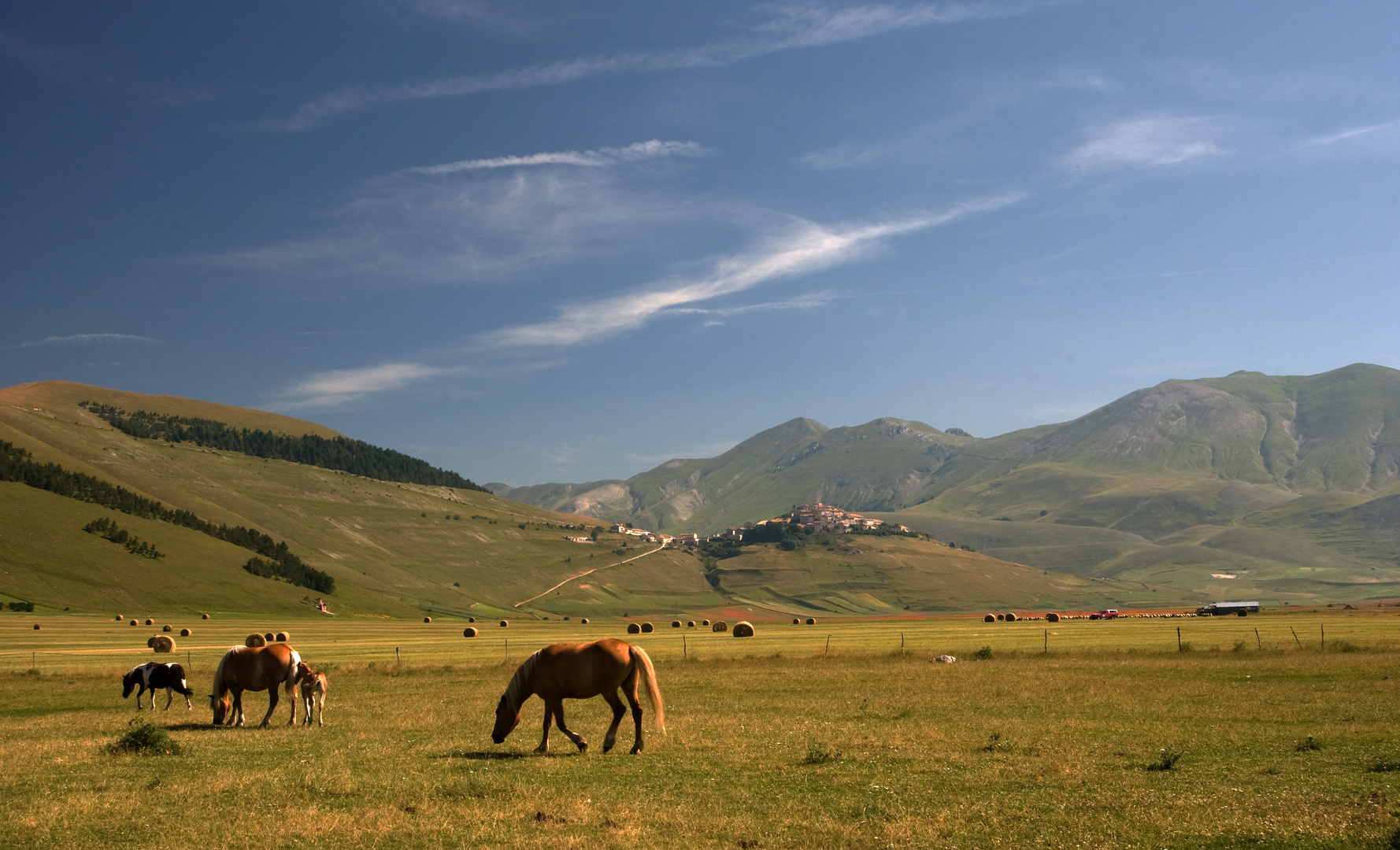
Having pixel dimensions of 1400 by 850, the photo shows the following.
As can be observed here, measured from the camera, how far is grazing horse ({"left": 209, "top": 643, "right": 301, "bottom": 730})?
25.4 m

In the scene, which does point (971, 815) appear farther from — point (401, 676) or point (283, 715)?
point (401, 676)

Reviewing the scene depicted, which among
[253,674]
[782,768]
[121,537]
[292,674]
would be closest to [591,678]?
[782,768]

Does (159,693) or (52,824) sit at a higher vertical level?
(52,824)

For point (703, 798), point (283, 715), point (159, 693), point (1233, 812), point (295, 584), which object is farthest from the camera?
point (295, 584)

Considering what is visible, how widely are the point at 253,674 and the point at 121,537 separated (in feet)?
527

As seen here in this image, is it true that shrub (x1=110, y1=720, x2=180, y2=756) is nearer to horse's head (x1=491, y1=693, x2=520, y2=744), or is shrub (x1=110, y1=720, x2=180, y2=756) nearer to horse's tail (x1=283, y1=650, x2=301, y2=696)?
horse's tail (x1=283, y1=650, x2=301, y2=696)

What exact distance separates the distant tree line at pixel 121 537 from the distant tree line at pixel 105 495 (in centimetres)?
1572

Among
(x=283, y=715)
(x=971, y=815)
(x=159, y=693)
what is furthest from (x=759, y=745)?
(x=159, y=693)

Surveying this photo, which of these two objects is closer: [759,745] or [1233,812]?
[1233,812]

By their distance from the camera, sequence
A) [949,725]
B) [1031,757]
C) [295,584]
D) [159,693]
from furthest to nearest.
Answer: [295,584], [159,693], [949,725], [1031,757]

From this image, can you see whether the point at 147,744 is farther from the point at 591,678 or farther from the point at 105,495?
the point at 105,495

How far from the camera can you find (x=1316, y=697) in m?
28.7

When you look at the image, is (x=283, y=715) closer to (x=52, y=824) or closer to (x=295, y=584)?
(x=52, y=824)

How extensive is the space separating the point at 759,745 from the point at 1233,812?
32.9 feet
